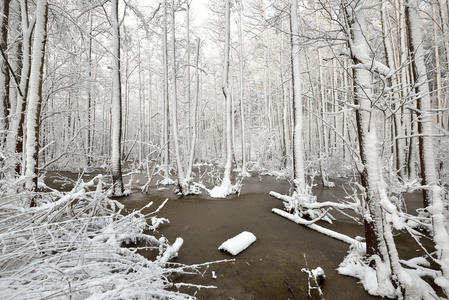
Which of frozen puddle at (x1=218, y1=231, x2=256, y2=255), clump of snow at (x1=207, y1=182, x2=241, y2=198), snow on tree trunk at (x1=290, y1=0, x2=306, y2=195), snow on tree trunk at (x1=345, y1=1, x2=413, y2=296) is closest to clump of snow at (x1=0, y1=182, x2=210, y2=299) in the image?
frozen puddle at (x1=218, y1=231, x2=256, y2=255)

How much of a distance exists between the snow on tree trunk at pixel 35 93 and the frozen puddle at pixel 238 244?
9.35ft

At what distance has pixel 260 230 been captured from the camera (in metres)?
4.23

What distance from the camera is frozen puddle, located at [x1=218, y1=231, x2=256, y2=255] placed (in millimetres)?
3305

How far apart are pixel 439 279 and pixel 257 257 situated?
2.08 m

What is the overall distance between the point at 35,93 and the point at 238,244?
144 inches

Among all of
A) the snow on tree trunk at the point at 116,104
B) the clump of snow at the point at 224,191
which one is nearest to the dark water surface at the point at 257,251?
the clump of snow at the point at 224,191

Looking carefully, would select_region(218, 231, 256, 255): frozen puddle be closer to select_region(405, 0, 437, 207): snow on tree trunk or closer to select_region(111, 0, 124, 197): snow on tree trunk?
select_region(405, 0, 437, 207): snow on tree trunk

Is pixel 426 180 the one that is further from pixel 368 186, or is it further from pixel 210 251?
pixel 210 251

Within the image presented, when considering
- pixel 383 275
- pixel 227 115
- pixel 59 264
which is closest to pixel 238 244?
pixel 383 275

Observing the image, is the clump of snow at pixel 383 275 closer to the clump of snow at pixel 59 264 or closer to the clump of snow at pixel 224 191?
the clump of snow at pixel 59 264

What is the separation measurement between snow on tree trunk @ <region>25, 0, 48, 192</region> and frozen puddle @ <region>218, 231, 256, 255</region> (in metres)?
2.85

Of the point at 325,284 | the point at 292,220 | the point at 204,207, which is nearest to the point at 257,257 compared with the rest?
the point at 325,284

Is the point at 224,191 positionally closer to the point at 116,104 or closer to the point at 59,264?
the point at 116,104

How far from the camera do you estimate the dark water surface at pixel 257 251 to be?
2.42 meters
